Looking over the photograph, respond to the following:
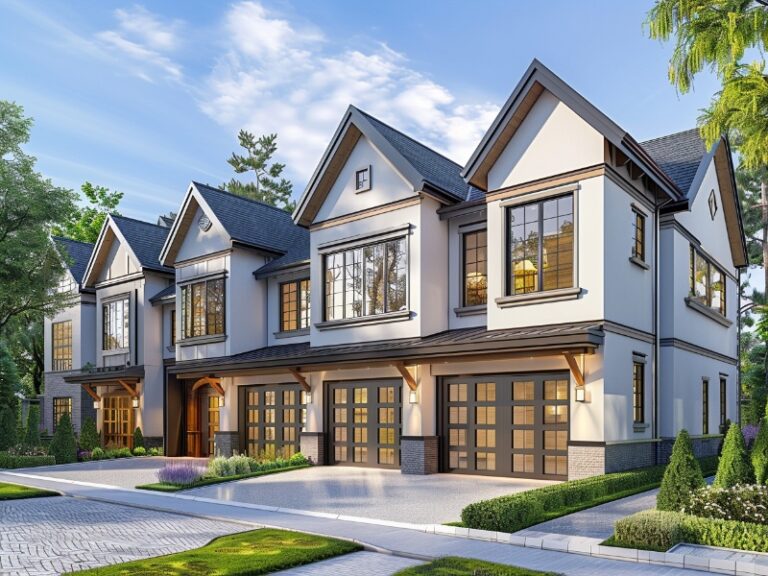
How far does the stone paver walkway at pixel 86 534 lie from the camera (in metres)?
9.71

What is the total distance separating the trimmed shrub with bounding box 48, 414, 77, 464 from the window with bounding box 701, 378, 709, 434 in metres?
20.9

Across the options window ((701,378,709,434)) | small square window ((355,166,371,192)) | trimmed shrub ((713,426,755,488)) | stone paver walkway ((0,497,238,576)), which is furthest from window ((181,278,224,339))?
trimmed shrub ((713,426,755,488))

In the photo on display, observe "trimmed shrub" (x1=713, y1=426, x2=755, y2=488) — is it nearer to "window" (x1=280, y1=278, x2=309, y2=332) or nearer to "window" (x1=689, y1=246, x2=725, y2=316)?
"window" (x1=689, y1=246, x2=725, y2=316)

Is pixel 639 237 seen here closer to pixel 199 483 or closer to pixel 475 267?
pixel 475 267

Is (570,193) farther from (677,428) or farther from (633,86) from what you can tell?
(677,428)

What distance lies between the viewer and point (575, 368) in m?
15.9

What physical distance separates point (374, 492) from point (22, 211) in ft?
61.1

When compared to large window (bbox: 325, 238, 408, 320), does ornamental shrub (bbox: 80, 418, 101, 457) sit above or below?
below

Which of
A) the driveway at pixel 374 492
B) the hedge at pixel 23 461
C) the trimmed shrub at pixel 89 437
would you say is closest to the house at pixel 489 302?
the driveway at pixel 374 492

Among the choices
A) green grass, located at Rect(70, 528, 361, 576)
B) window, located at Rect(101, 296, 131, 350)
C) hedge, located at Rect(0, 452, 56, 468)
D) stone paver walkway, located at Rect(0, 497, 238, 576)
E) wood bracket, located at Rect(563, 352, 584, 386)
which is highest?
window, located at Rect(101, 296, 131, 350)

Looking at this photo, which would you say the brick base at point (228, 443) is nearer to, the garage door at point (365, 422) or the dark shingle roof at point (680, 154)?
the garage door at point (365, 422)

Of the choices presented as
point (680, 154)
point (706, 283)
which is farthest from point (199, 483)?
point (680, 154)

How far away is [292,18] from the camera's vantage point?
1666cm

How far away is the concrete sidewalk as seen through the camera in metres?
9.16
